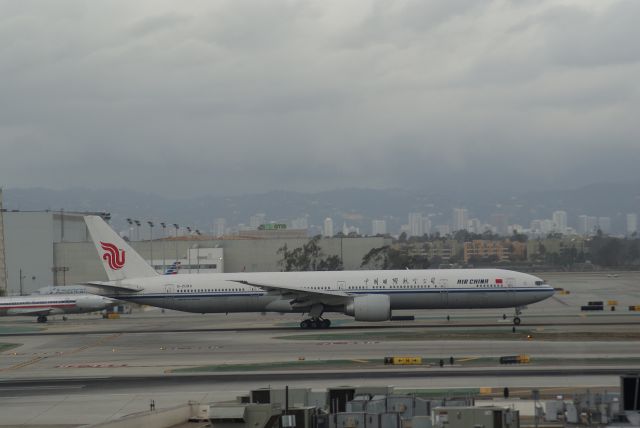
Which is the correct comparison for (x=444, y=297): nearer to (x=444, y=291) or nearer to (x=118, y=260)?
(x=444, y=291)

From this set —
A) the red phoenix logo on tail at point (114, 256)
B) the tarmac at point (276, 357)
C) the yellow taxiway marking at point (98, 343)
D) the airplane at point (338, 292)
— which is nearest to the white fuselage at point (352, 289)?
the airplane at point (338, 292)

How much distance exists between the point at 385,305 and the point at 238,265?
84.2m

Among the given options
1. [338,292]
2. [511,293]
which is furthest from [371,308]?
[511,293]

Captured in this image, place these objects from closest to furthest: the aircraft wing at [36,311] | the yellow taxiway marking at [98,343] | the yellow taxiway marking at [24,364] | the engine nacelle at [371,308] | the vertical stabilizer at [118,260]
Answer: the yellow taxiway marking at [24,364]
the yellow taxiway marking at [98,343]
the engine nacelle at [371,308]
the vertical stabilizer at [118,260]
the aircraft wing at [36,311]

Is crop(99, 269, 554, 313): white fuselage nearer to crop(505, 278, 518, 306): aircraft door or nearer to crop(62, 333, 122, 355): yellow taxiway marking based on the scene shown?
crop(505, 278, 518, 306): aircraft door

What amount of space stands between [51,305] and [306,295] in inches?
1080

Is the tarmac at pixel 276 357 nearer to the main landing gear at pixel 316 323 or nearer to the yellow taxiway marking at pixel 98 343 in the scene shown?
the yellow taxiway marking at pixel 98 343

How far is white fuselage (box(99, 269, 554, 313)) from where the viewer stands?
63.4m

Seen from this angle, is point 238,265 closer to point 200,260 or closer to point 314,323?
point 200,260

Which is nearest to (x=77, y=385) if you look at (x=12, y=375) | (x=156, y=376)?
(x=156, y=376)

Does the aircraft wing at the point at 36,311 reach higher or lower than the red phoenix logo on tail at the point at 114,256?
lower

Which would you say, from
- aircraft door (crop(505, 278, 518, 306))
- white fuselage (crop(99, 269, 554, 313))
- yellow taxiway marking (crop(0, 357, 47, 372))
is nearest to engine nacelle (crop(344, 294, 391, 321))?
white fuselage (crop(99, 269, 554, 313))

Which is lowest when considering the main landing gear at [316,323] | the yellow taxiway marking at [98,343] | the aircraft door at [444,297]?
the yellow taxiway marking at [98,343]

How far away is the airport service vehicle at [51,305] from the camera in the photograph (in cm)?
8044
